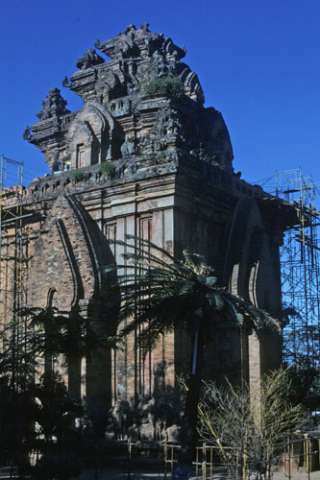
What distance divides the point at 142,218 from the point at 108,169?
2442 mm

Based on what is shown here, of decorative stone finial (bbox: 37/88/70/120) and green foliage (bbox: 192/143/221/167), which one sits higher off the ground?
decorative stone finial (bbox: 37/88/70/120)

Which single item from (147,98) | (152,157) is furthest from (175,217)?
(147,98)

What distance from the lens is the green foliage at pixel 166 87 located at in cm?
2759

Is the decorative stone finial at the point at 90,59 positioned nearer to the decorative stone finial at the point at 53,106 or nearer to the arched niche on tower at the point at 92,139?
the decorative stone finial at the point at 53,106

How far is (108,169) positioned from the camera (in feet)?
87.9

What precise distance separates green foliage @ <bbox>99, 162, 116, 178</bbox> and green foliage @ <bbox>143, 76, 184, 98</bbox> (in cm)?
336

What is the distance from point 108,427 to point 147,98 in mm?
12290

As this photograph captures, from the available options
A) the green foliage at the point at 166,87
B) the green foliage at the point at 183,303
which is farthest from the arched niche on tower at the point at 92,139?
the green foliage at the point at 183,303

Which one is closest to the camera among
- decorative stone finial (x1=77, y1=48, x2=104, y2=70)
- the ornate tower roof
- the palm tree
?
the palm tree

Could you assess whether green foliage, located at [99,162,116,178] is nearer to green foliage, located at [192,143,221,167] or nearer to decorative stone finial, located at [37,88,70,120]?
green foliage, located at [192,143,221,167]

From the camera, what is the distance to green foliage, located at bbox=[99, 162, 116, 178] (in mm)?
26766

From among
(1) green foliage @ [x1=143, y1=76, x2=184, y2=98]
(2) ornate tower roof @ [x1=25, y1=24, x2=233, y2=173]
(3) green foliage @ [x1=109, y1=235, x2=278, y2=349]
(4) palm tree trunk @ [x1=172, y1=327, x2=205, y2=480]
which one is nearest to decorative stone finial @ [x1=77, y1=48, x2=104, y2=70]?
(2) ornate tower roof @ [x1=25, y1=24, x2=233, y2=173]

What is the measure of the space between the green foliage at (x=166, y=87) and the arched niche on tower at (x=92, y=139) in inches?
93.4

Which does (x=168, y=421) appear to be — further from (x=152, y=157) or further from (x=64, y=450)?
(x=152, y=157)
